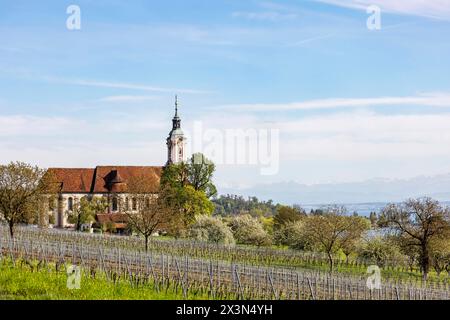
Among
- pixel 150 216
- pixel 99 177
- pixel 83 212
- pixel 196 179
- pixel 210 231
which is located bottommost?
pixel 210 231

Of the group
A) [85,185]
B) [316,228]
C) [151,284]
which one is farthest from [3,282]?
→ [85,185]

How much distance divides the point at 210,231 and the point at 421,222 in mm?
25639

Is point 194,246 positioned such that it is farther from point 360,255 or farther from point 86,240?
point 360,255

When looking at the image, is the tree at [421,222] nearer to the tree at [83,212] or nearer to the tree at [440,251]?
the tree at [440,251]

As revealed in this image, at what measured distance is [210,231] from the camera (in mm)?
71938

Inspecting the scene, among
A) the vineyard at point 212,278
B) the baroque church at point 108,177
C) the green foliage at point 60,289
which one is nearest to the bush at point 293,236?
the vineyard at point 212,278

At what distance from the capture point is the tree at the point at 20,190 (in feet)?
172

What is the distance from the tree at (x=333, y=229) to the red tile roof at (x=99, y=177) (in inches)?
1921

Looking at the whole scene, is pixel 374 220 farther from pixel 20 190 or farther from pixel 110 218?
pixel 20 190

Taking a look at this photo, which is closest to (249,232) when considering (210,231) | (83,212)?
(210,231)

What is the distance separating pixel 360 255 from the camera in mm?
61688

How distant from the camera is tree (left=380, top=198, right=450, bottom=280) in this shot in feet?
171

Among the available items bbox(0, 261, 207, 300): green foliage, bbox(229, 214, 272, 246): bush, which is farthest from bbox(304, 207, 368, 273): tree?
bbox(0, 261, 207, 300): green foliage
